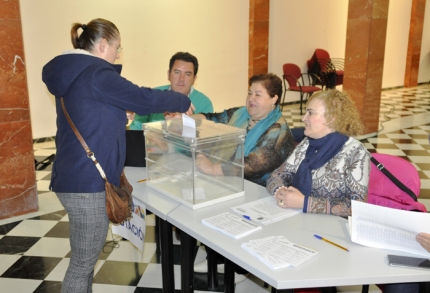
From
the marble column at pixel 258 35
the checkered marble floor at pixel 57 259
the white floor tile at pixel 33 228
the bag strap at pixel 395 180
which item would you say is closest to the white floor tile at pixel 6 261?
the checkered marble floor at pixel 57 259

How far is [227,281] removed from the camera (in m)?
2.57

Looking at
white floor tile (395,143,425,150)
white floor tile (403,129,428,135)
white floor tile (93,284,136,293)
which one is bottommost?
white floor tile (93,284,136,293)

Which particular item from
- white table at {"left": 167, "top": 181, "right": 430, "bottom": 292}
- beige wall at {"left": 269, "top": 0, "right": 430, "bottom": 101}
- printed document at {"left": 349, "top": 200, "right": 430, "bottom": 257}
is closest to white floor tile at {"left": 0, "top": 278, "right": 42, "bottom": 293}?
white table at {"left": 167, "top": 181, "right": 430, "bottom": 292}

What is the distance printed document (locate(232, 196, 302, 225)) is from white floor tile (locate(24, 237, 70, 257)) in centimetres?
175

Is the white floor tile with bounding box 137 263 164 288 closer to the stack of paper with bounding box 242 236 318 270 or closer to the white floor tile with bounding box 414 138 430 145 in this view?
the stack of paper with bounding box 242 236 318 270

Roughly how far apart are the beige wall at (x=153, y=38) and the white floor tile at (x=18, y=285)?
373 cm

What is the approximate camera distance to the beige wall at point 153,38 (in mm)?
6098

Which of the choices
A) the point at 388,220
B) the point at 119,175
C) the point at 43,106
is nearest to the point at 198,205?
the point at 119,175

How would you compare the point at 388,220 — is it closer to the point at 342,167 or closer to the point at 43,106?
the point at 342,167

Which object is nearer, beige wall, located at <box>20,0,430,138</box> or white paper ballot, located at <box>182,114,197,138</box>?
white paper ballot, located at <box>182,114,197,138</box>

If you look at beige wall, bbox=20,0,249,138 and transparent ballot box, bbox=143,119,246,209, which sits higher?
beige wall, bbox=20,0,249,138

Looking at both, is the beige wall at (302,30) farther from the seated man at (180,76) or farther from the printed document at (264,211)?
the printed document at (264,211)

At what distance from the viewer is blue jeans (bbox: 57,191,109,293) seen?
6.52 ft

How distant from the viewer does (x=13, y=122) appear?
144 inches
